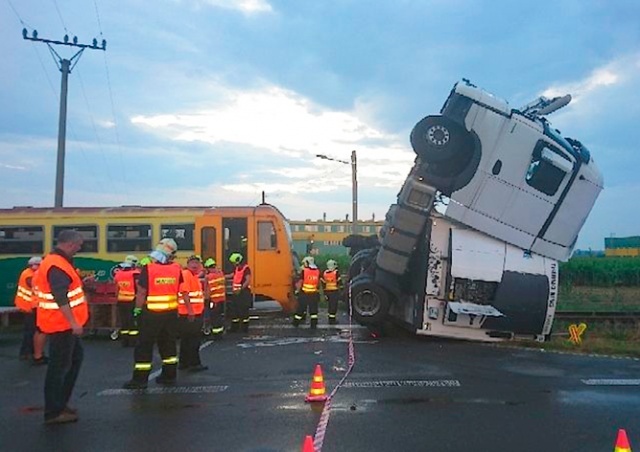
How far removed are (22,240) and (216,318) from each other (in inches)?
302

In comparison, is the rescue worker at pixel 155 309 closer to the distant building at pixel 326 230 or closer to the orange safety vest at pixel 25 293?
the orange safety vest at pixel 25 293

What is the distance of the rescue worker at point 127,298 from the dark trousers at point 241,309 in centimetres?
246

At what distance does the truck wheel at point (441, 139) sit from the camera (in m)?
11.1

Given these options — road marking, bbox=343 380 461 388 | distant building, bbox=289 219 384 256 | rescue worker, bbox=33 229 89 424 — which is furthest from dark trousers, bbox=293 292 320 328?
distant building, bbox=289 219 384 256

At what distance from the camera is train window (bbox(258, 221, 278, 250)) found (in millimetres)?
16812

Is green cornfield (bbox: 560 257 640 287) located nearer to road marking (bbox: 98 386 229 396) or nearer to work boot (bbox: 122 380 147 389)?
road marking (bbox: 98 386 229 396)

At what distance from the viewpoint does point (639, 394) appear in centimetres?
797

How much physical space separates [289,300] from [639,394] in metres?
10.1

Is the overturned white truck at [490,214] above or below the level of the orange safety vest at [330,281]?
above

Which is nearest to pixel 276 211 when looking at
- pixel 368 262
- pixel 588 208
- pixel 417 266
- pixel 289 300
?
pixel 289 300

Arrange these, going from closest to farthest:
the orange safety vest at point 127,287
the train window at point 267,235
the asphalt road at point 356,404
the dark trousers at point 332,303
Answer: the asphalt road at point 356,404
the orange safety vest at point 127,287
the dark trousers at point 332,303
the train window at point 267,235

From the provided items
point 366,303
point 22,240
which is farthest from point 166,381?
point 22,240

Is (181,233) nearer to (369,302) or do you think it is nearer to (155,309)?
(369,302)

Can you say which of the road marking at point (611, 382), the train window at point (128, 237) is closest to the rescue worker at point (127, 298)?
the train window at point (128, 237)
